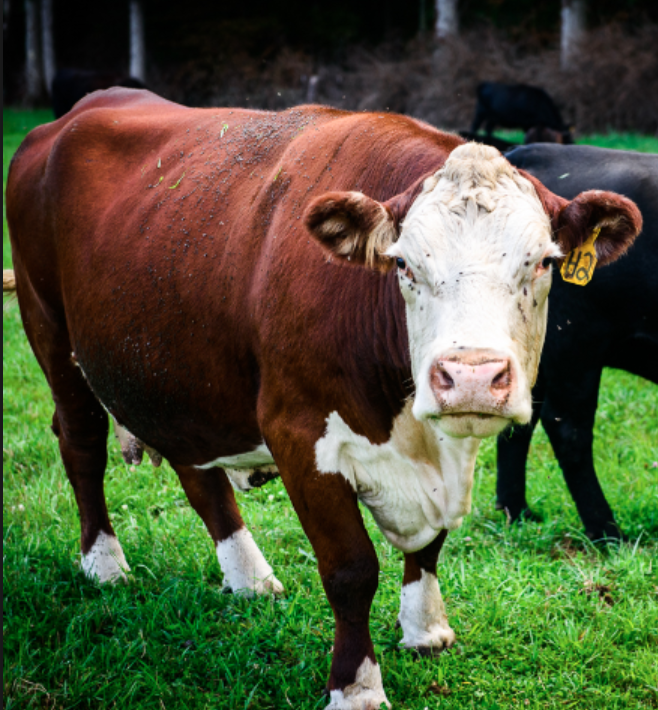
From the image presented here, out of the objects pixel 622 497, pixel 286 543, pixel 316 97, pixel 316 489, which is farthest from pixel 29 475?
pixel 316 97

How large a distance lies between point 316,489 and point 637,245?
1.96 m

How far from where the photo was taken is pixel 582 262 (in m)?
2.40

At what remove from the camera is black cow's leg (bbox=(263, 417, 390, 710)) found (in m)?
2.50

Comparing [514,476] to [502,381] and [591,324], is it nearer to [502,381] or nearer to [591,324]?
[591,324]

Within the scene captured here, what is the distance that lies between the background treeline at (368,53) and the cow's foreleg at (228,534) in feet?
46.8

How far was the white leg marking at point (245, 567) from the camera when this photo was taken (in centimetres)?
338

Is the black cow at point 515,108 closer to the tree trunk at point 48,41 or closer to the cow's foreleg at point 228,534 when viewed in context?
the cow's foreleg at point 228,534

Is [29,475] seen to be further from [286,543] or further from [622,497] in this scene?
[622,497]

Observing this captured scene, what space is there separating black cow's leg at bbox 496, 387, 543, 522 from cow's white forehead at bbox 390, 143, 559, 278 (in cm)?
209

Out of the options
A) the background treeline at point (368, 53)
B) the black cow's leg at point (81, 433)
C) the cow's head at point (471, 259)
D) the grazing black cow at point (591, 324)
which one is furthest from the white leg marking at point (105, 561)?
the background treeline at point (368, 53)

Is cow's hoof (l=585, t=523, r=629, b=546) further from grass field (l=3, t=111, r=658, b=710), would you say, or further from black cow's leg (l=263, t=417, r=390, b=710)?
black cow's leg (l=263, t=417, r=390, b=710)

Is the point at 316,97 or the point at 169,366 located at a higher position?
the point at 169,366

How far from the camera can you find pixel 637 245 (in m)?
3.60

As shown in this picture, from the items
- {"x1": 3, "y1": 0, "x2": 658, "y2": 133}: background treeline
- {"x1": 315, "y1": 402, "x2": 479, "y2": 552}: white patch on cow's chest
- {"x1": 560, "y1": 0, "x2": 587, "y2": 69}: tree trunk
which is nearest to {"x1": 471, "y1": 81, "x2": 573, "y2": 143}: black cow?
{"x1": 3, "y1": 0, "x2": 658, "y2": 133}: background treeline
